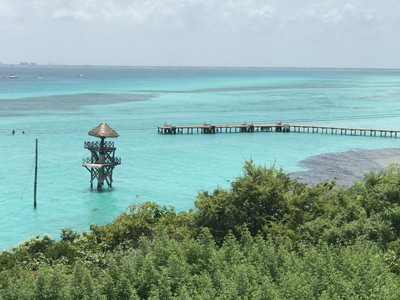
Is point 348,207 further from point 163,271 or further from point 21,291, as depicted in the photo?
point 21,291

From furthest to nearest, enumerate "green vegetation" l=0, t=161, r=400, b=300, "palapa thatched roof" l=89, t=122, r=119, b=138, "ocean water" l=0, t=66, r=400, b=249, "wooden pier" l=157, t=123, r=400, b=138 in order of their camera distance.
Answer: "wooden pier" l=157, t=123, r=400, b=138, "palapa thatched roof" l=89, t=122, r=119, b=138, "ocean water" l=0, t=66, r=400, b=249, "green vegetation" l=0, t=161, r=400, b=300

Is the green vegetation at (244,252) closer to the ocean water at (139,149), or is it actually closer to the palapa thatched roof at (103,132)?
the ocean water at (139,149)

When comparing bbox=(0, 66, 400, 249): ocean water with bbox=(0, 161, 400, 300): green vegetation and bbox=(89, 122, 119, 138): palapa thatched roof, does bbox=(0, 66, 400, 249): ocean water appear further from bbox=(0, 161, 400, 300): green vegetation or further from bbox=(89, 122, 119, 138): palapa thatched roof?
bbox=(0, 161, 400, 300): green vegetation

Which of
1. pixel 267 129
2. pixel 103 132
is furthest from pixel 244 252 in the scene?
pixel 267 129

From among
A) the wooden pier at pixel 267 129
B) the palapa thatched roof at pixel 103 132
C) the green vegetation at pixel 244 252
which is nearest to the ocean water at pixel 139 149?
the wooden pier at pixel 267 129

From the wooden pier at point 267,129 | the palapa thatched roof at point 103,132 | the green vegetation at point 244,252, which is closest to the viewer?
the green vegetation at point 244,252

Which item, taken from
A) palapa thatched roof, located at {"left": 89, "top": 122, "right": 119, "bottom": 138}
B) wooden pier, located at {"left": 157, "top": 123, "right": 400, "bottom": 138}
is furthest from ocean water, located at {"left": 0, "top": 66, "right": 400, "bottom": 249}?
palapa thatched roof, located at {"left": 89, "top": 122, "right": 119, "bottom": 138}

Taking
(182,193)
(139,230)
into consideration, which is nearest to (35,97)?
(182,193)
